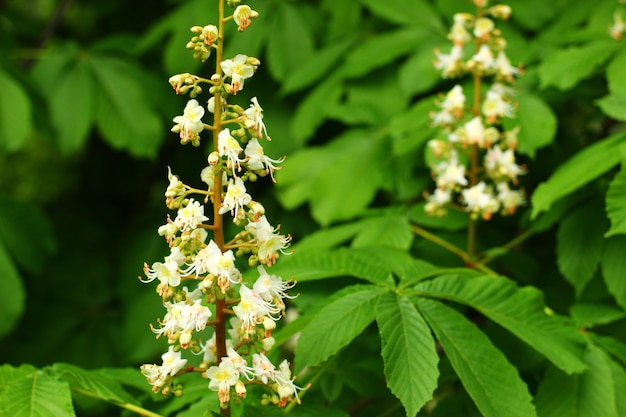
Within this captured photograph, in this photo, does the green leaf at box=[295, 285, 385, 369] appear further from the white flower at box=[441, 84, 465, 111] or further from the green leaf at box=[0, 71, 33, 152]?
the green leaf at box=[0, 71, 33, 152]

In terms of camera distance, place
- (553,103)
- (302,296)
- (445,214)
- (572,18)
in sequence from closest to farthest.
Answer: (302,296)
(445,214)
(553,103)
(572,18)

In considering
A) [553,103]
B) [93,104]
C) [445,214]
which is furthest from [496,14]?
[93,104]

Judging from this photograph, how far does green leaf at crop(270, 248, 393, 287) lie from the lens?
1.96 m

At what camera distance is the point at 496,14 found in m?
2.58

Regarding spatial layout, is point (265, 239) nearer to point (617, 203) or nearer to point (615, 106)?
point (617, 203)

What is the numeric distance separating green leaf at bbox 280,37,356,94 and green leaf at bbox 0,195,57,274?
1451 mm

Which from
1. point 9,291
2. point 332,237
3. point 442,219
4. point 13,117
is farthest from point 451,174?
point 13,117

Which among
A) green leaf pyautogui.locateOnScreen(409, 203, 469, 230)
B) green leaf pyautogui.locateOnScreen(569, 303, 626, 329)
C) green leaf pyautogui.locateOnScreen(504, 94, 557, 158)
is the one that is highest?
green leaf pyautogui.locateOnScreen(504, 94, 557, 158)

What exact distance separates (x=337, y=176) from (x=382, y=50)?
62 centimetres

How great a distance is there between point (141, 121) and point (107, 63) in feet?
1.40

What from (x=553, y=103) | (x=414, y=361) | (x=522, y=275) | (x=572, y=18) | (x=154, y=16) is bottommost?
(x=522, y=275)

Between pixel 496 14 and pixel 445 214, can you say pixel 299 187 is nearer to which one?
pixel 445 214

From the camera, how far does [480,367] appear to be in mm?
1701

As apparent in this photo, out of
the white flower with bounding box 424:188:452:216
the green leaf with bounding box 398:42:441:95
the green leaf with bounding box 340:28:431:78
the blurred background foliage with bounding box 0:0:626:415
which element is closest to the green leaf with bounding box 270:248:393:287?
the blurred background foliage with bounding box 0:0:626:415
